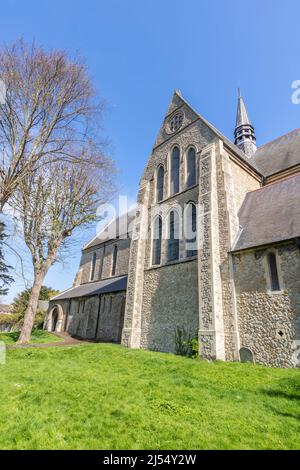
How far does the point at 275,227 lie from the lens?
10836 mm

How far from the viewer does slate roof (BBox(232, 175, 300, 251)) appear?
34.0ft

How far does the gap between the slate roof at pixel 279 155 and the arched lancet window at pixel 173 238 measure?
22.4ft

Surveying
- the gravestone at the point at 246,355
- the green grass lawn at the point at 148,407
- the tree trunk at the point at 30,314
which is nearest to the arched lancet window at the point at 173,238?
the gravestone at the point at 246,355

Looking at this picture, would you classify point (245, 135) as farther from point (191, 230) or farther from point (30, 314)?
point (30, 314)

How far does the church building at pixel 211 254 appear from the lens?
9.72m

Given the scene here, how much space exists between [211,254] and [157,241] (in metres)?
4.99

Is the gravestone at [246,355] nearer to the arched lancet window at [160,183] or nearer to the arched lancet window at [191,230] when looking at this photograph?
the arched lancet window at [191,230]

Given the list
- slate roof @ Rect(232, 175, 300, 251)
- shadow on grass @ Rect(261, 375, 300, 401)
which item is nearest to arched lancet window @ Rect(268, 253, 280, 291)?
slate roof @ Rect(232, 175, 300, 251)

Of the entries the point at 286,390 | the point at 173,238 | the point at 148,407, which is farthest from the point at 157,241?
the point at 148,407

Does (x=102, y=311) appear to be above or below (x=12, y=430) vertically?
above

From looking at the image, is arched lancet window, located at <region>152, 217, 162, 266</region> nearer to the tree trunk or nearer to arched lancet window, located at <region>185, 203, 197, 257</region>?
arched lancet window, located at <region>185, 203, 197, 257</region>
